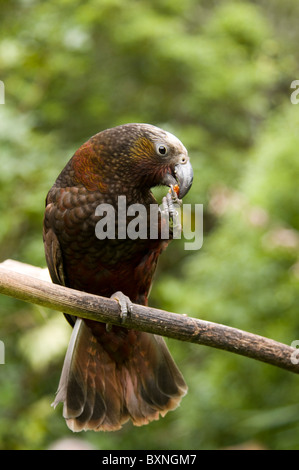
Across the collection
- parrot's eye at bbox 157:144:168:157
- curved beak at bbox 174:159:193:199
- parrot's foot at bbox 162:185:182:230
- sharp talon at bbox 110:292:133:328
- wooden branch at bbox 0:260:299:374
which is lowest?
wooden branch at bbox 0:260:299:374

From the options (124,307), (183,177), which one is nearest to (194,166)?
(183,177)

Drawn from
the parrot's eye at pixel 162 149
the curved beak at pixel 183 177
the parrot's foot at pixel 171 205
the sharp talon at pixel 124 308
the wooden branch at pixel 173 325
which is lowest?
the wooden branch at pixel 173 325

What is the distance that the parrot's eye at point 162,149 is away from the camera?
6.14ft

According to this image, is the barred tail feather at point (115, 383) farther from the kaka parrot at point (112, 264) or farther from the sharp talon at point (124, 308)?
the sharp talon at point (124, 308)

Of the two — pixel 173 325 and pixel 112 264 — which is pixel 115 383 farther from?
pixel 173 325

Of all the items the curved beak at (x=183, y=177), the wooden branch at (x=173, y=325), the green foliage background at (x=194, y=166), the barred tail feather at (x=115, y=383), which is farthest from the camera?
the green foliage background at (x=194, y=166)

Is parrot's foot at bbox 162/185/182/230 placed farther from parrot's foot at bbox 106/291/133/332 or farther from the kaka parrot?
parrot's foot at bbox 106/291/133/332

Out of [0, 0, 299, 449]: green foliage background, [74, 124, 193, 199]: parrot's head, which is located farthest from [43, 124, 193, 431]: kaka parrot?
[0, 0, 299, 449]: green foliage background

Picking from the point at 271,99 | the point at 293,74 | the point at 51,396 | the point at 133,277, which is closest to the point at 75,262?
the point at 133,277

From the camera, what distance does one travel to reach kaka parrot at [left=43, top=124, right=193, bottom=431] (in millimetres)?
1899

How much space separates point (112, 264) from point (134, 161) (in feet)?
1.11

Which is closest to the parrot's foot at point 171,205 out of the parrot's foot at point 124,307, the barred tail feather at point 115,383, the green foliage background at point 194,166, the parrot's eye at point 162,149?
the parrot's eye at point 162,149

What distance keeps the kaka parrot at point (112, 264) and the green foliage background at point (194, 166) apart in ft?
2.00

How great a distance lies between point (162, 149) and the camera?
1.88 meters
